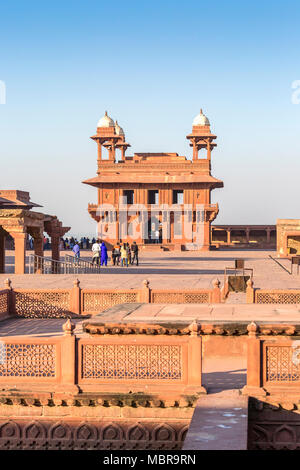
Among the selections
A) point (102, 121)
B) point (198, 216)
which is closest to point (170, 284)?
point (198, 216)

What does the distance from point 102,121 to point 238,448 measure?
162 feet

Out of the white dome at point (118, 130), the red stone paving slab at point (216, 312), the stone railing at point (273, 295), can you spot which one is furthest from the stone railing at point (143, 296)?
the white dome at point (118, 130)

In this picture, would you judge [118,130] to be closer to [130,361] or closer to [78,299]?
[78,299]

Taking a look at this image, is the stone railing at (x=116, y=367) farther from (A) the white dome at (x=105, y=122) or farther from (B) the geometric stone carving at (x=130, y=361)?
(A) the white dome at (x=105, y=122)

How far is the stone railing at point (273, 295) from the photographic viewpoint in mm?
11602

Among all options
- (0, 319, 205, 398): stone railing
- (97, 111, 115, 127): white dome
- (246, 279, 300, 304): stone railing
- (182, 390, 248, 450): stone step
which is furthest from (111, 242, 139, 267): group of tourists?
(97, 111, 115, 127): white dome

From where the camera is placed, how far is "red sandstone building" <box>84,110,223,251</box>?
155ft

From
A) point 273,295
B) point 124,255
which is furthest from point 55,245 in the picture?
point 273,295

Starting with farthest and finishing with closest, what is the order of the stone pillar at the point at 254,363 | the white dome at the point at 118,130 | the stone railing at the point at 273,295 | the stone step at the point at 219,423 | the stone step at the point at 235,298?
1. the white dome at the point at 118,130
2. the stone step at the point at 235,298
3. the stone railing at the point at 273,295
4. the stone pillar at the point at 254,363
5. the stone step at the point at 219,423

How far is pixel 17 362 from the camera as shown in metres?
6.78

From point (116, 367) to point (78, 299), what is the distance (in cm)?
587

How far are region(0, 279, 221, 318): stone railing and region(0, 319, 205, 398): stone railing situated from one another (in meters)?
5.40

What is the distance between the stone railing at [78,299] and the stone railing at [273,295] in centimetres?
60

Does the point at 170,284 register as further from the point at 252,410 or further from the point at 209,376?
the point at 252,410
